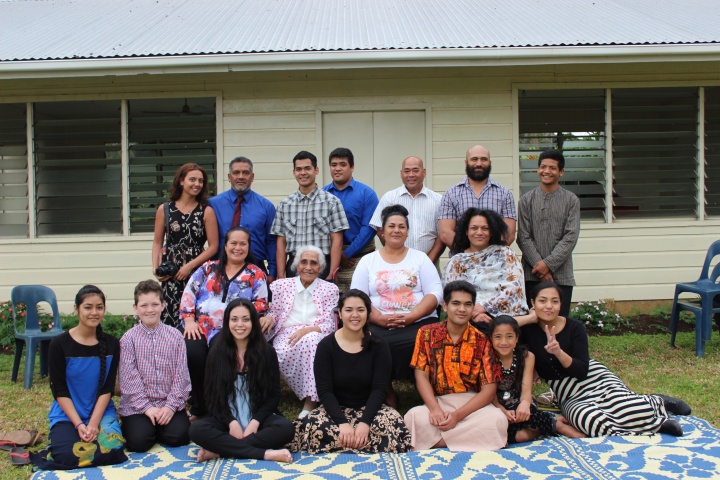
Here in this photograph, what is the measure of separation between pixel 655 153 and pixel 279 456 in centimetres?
558

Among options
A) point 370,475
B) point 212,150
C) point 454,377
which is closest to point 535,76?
point 212,150

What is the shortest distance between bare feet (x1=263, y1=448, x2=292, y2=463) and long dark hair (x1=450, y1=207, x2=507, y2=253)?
76.0 inches

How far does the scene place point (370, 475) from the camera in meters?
3.61

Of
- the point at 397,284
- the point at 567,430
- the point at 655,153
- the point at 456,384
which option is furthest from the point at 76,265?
the point at 655,153

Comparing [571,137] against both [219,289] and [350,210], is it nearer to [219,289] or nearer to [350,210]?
[350,210]

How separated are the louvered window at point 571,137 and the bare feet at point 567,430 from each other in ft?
11.7

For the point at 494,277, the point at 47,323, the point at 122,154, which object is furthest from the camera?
the point at 122,154

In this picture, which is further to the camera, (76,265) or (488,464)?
(76,265)

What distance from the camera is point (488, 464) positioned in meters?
3.73

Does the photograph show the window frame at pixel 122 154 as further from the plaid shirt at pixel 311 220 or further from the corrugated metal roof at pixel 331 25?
the plaid shirt at pixel 311 220

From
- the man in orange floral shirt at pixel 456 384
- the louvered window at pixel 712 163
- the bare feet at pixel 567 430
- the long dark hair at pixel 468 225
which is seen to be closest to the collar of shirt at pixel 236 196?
the long dark hair at pixel 468 225

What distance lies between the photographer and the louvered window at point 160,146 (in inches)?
288

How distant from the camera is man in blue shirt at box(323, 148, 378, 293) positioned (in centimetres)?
540

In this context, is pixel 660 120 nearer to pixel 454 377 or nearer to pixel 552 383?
pixel 552 383
